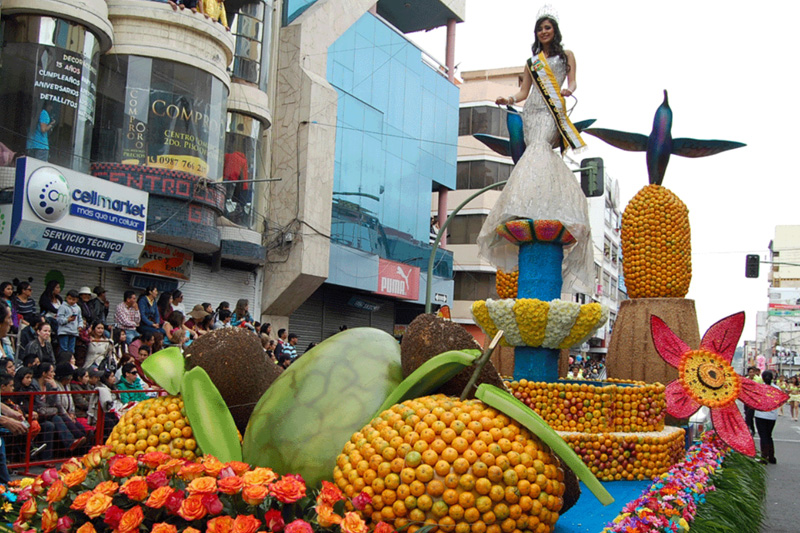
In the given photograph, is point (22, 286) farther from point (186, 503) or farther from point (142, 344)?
point (186, 503)

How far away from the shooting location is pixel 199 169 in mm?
14516

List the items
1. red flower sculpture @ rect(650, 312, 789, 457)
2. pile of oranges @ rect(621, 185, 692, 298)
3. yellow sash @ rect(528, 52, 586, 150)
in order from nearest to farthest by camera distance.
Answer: red flower sculpture @ rect(650, 312, 789, 457) → yellow sash @ rect(528, 52, 586, 150) → pile of oranges @ rect(621, 185, 692, 298)

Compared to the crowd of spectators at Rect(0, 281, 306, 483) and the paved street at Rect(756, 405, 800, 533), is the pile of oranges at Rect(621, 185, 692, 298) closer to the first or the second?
the paved street at Rect(756, 405, 800, 533)

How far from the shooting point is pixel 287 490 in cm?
194

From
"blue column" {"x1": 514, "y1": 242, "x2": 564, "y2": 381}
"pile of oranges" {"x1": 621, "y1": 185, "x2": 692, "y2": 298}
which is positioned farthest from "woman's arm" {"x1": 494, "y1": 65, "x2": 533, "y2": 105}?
"pile of oranges" {"x1": 621, "y1": 185, "x2": 692, "y2": 298}

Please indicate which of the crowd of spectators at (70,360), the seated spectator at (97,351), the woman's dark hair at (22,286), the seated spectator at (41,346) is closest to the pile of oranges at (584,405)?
the crowd of spectators at (70,360)

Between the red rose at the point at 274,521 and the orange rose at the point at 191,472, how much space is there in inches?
11.2

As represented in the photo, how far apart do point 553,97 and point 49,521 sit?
17.9ft

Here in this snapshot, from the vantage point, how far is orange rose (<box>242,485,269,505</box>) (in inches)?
75.4

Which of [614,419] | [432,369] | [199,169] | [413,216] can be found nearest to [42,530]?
[432,369]

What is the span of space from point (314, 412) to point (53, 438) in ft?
19.2

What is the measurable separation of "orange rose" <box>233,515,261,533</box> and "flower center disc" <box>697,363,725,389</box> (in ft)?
16.1

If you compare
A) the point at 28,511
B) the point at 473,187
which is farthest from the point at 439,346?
the point at 473,187

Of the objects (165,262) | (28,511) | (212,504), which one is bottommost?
(28,511)
